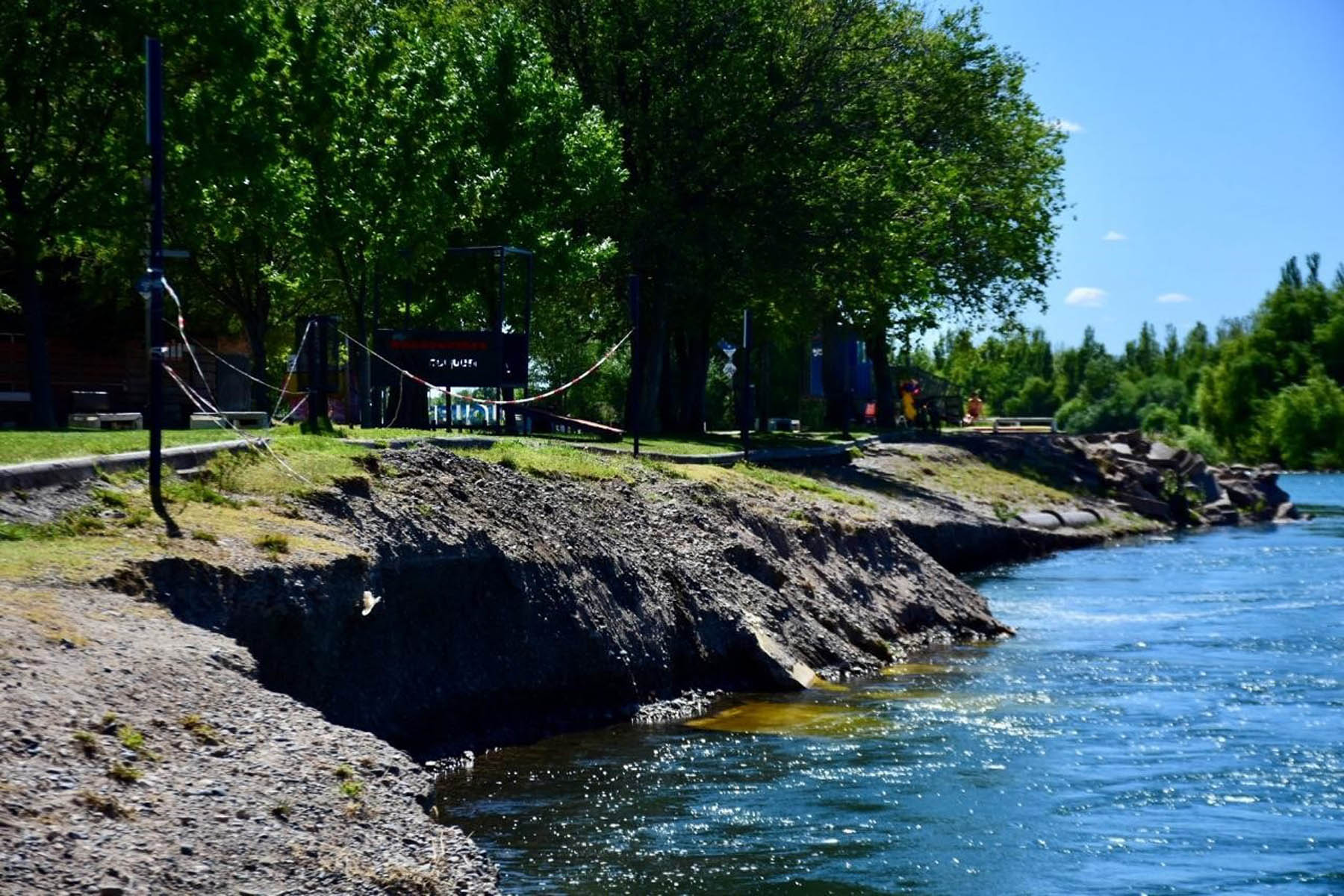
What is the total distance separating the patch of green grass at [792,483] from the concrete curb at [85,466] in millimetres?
11216

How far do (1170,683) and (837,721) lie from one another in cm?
519

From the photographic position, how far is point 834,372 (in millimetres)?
66125

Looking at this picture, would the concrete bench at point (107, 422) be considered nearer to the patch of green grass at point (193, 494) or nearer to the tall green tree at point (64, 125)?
the tall green tree at point (64, 125)

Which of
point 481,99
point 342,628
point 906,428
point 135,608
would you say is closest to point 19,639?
point 135,608

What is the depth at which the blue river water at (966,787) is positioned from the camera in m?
11.8

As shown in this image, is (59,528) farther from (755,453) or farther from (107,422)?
(755,453)

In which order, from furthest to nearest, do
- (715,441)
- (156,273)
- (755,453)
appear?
(715,441) < (755,453) < (156,273)

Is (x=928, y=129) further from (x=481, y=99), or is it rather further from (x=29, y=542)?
(x=29, y=542)

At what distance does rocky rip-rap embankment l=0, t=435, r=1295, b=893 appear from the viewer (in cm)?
898

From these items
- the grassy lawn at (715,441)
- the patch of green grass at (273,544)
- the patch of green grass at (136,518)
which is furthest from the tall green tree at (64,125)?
the patch of green grass at (273,544)

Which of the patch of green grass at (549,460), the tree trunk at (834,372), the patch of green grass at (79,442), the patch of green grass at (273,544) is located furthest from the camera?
Result: the tree trunk at (834,372)

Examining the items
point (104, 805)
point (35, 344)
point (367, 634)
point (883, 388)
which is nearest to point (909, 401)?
point (883, 388)

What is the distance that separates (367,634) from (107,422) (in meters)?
12.9

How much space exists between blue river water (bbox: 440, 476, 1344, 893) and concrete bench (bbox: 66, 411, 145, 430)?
11.4 m
